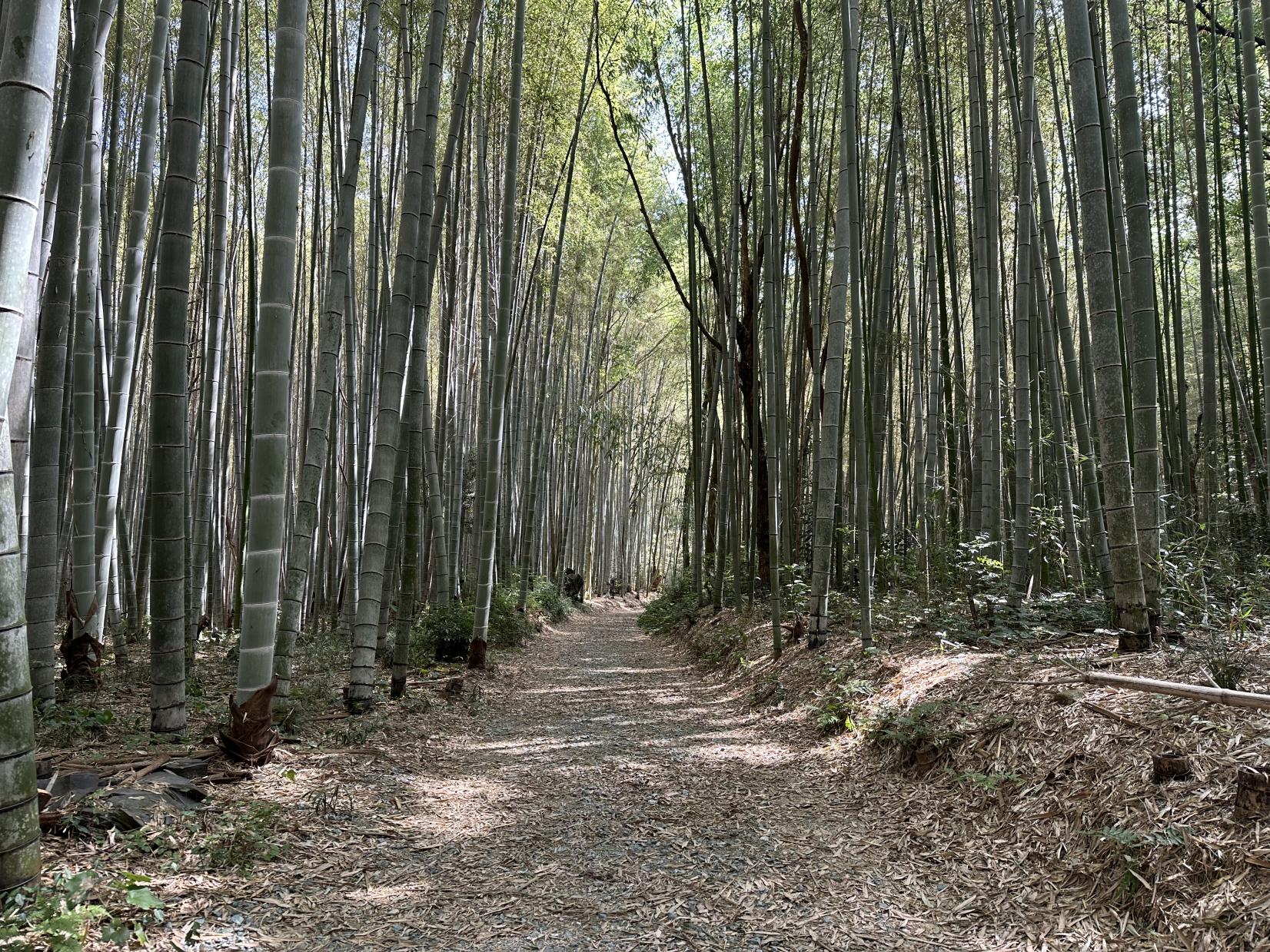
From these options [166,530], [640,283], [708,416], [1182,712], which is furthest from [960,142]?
[166,530]

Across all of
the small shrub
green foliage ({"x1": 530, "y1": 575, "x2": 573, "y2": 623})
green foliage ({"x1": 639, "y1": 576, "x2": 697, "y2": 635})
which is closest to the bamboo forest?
the small shrub

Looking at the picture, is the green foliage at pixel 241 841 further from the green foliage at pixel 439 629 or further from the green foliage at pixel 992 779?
the green foliage at pixel 439 629

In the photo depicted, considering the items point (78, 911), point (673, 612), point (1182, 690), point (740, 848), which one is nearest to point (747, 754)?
point (740, 848)

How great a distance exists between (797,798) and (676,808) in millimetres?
433

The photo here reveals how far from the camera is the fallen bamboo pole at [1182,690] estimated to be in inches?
67.0

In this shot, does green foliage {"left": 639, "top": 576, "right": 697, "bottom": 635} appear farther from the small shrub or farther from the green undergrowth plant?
the green undergrowth plant

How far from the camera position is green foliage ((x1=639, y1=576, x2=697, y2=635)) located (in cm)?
860

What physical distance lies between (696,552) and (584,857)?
609 cm

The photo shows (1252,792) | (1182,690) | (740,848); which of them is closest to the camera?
(1252,792)

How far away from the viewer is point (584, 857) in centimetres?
210

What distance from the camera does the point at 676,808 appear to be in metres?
2.52

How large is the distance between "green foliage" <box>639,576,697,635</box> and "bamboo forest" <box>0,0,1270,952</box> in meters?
0.52

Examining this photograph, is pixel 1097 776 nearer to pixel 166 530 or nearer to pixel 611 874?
pixel 611 874

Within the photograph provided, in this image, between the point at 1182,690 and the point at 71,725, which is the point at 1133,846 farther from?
the point at 71,725
